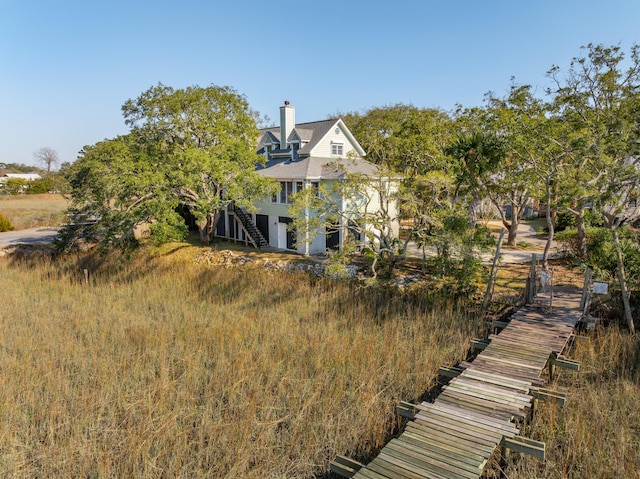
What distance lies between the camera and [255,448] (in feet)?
23.1

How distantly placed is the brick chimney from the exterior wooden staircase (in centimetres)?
512

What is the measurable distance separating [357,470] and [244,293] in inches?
414

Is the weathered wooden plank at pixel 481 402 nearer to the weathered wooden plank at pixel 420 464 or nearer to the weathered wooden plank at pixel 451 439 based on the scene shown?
the weathered wooden plank at pixel 451 439

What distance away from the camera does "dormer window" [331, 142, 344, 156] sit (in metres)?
24.3

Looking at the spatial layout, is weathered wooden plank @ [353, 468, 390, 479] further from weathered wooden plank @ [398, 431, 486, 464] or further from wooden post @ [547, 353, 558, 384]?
wooden post @ [547, 353, 558, 384]

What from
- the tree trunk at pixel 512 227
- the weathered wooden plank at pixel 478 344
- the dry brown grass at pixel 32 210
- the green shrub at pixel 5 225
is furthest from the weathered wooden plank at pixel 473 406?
the green shrub at pixel 5 225

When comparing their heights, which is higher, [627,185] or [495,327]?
[627,185]

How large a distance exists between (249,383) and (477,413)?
4563 mm

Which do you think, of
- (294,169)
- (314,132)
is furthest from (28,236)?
(314,132)

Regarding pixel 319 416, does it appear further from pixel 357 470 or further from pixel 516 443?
pixel 516 443

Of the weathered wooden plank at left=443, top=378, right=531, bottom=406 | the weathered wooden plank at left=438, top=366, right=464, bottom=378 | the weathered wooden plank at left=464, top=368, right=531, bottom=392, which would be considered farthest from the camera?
the weathered wooden plank at left=438, top=366, right=464, bottom=378

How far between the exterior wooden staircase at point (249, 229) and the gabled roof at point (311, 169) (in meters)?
2.96

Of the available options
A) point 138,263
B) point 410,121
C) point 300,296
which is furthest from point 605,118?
point 138,263

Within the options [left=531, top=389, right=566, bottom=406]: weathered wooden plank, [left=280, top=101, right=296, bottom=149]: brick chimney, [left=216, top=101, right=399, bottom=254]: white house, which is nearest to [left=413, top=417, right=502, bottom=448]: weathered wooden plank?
[left=531, top=389, right=566, bottom=406]: weathered wooden plank
